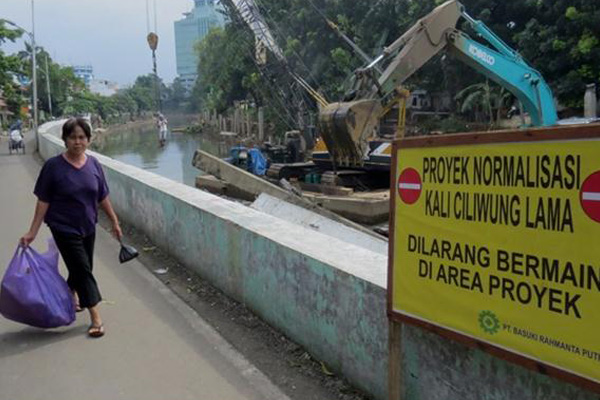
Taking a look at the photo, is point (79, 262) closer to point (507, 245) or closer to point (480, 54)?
point (507, 245)

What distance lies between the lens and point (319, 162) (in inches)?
607

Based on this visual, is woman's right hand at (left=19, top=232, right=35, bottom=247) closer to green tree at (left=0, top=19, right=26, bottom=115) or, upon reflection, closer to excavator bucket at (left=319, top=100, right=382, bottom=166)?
excavator bucket at (left=319, top=100, right=382, bottom=166)

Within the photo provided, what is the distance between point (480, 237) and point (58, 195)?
3199mm

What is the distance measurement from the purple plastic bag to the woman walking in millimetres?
120

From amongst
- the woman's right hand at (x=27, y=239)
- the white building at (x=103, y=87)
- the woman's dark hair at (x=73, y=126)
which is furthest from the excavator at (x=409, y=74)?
the white building at (x=103, y=87)

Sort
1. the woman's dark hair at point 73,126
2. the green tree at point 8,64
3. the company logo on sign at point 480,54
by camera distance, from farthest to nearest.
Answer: the green tree at point 8,64 → the company logo on sign at point 480,54 → the woman's dark hair at point 73,126

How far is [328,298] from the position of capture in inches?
144

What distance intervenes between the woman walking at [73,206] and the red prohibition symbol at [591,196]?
3.51 metres

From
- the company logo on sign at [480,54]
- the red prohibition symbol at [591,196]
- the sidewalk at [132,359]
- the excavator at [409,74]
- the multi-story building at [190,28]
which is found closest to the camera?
the red prohibition symbol at [591,196]

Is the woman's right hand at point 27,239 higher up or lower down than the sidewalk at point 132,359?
higher up

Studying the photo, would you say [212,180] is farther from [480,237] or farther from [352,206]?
[480,237]

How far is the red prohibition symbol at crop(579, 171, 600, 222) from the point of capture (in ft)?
6.52

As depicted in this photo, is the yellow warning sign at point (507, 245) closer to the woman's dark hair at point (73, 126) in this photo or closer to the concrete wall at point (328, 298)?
the concrete wall at point (328, 298)

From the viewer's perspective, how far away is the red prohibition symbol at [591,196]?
6.52 ft
